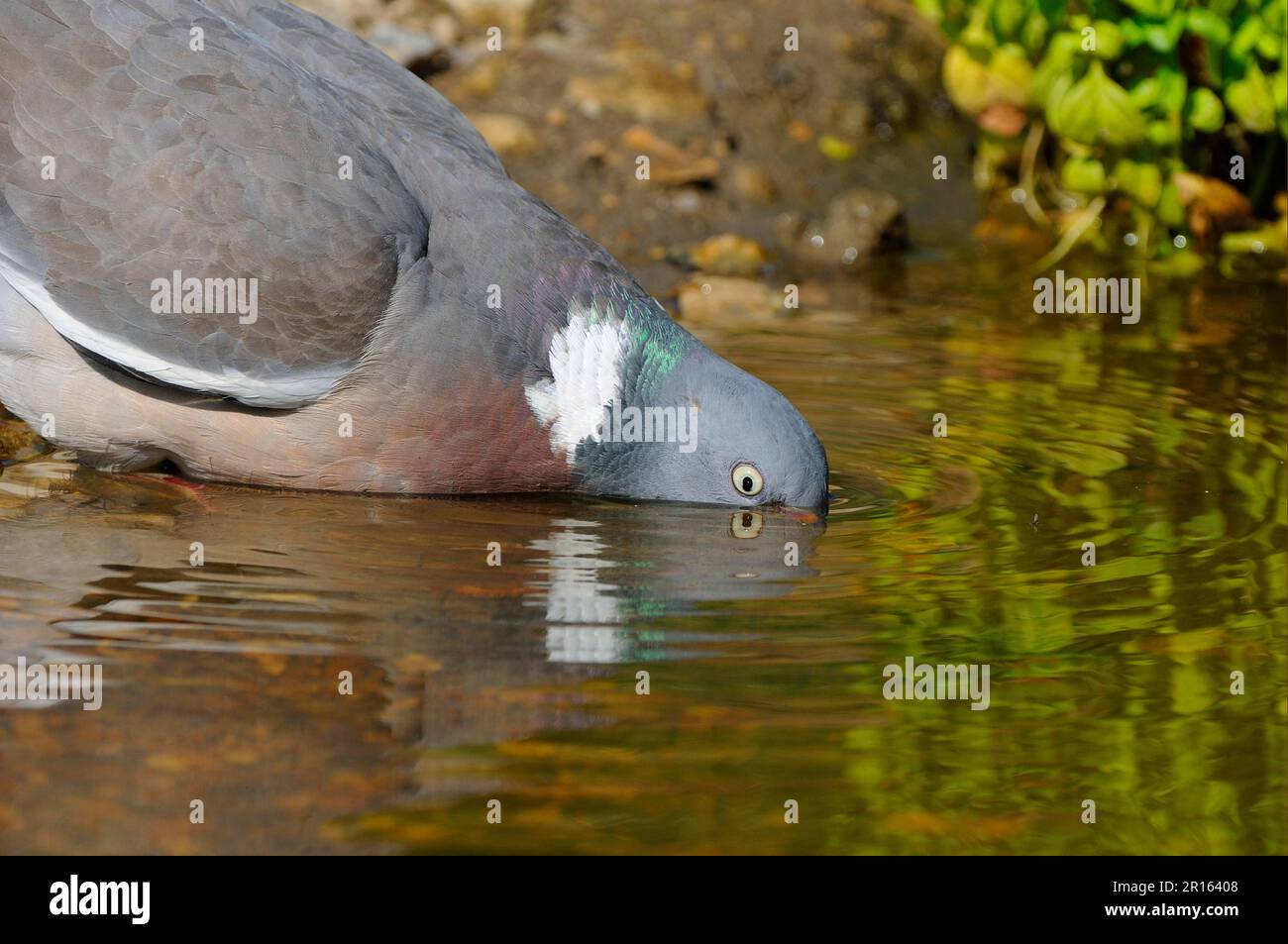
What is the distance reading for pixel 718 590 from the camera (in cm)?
467

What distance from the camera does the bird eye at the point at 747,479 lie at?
527cm

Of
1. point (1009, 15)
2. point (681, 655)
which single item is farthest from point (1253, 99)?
point (681, 655)

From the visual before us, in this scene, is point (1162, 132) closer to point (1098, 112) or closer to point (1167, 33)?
point (1098, 112)

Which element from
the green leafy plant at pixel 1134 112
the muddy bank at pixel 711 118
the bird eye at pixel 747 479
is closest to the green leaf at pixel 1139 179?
the green leafy plant at pixel 1134 112

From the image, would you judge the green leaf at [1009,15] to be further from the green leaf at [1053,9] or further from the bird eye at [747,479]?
the bird eye at [747,479]

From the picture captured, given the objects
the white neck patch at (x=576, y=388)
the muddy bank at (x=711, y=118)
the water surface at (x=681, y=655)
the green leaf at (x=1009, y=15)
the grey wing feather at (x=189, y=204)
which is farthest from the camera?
the muddy bank at (x=711, y=118)

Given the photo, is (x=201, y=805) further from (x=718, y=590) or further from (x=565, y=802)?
(x=718, y=590)

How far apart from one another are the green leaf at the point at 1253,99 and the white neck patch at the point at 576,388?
4.09 meters

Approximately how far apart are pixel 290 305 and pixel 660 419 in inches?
45.5

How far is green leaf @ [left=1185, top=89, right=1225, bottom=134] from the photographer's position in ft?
26.2

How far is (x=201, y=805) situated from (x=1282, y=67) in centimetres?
634

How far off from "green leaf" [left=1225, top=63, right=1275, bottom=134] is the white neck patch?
409 cm

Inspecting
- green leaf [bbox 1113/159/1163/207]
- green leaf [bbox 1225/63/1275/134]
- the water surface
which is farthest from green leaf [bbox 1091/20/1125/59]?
the water surface

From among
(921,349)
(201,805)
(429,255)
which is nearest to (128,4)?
(429,255)
